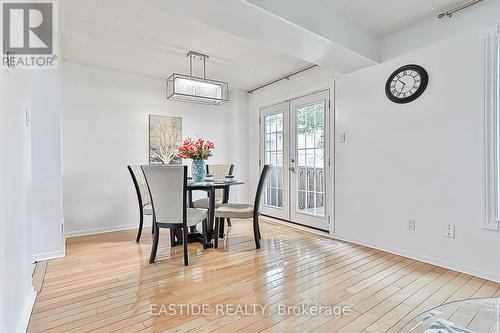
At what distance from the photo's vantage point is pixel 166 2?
1.95m

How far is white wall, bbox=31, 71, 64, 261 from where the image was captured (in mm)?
2787

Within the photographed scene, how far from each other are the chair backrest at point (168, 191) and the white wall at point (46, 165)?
1088 mm

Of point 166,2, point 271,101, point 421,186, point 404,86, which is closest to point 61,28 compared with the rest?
point 166,2

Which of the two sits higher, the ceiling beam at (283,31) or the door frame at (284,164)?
the ceiling beam at (283,31)

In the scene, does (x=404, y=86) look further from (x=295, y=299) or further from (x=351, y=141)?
(x=295, y=299)

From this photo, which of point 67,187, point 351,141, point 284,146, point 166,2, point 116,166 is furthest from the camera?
point 284,146

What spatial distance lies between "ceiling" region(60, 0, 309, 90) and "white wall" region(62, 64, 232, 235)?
0.84 feet

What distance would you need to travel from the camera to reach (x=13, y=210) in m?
1.46

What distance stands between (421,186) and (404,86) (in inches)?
43.0

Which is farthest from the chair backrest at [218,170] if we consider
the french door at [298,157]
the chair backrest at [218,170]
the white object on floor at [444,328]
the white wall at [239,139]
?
the white object on floor at [444,328]

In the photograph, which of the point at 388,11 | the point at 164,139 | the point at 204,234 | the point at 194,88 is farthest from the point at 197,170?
the point at 388,11

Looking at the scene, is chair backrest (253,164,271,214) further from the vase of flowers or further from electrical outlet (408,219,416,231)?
electrical outlet (408,219,416,231)

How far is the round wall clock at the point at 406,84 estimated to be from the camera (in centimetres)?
278

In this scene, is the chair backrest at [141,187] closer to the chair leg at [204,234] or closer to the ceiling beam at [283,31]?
the chair leg at [204,234]
